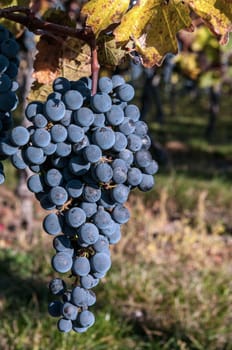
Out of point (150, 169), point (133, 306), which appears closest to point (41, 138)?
point (150, 169)

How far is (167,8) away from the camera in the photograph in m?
1.10

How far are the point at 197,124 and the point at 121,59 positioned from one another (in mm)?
18362

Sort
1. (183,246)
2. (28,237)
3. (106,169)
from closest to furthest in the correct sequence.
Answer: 1. (106,169)
2. (183,246)
3. (28,237)

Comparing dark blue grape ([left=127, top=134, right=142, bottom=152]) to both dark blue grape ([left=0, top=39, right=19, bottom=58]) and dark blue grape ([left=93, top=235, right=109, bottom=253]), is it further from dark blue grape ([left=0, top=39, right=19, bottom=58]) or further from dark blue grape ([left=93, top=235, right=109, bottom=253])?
dark blue grape ([left=0, top=39, right=19, bottom=58])

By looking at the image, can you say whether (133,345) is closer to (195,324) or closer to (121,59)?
(195,324)

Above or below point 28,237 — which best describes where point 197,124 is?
below

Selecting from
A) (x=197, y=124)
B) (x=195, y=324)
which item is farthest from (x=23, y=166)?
(x=197, y=124)

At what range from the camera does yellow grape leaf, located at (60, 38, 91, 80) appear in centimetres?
129

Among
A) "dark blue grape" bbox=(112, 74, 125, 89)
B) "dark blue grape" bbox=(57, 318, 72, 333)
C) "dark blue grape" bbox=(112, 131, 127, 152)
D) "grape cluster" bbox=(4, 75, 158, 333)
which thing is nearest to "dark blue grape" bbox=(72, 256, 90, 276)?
"grape cluster" bbox=(4, 75, 158, 333)

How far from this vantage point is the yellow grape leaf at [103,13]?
3.48 feet

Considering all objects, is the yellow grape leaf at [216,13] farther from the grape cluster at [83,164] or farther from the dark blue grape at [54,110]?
the dark blue grape at [54,110]

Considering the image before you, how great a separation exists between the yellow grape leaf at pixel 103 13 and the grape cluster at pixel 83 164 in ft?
0.31

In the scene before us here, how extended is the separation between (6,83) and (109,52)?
0.69ft

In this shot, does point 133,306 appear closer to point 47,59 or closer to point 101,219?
point 47,59
